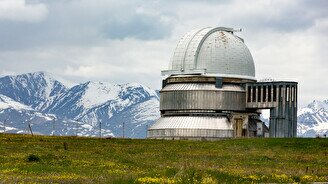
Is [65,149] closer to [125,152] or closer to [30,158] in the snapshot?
[125,152]

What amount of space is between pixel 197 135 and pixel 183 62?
1748cm

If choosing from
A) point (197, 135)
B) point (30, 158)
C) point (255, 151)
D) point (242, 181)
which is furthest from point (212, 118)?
point (242, 181)

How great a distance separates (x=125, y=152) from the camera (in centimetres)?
7788

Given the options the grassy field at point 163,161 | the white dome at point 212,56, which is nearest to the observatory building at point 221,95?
the white dome at point 212,56

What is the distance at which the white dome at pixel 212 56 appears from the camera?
148 meters

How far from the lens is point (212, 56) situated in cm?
14800

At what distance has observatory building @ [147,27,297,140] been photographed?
474ft

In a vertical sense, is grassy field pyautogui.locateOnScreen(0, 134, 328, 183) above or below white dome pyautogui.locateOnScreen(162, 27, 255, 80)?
below

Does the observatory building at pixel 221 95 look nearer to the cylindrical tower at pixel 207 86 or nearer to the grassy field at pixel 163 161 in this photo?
the cylindrical tower at pixel 207 86

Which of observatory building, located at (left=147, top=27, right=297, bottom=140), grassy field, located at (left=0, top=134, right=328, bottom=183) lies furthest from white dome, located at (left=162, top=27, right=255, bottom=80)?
grassy field, located at (left=0, top=134, right=328, bottom=183)

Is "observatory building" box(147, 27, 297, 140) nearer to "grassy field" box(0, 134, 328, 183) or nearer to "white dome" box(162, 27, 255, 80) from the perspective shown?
"white dome" box(162, 27, 255, 80)

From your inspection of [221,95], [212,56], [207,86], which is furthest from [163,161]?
[212,56]

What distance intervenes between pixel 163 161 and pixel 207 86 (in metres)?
82.3

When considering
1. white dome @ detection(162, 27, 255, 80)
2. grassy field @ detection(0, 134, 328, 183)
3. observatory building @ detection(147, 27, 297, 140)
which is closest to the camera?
grassy field @ detection(0, 134, 328, 183)
